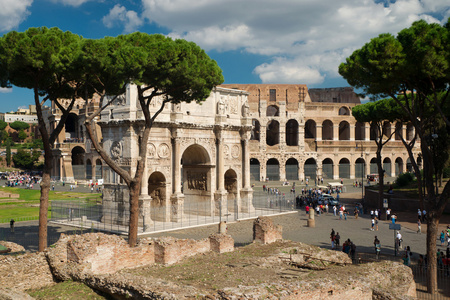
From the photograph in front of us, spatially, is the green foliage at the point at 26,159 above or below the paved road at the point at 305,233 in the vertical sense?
above

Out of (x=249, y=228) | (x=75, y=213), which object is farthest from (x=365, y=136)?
(x=75, y=213)

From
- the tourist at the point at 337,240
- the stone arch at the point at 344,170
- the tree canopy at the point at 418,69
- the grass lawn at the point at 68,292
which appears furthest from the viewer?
the stone arch at the point at 344,170

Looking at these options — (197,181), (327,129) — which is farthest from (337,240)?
(327,129)

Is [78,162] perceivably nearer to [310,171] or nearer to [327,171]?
[310,171]

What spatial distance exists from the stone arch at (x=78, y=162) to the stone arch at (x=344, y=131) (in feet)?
119

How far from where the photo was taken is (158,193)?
78.9 ft

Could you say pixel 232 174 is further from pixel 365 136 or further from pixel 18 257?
pixel 365 136

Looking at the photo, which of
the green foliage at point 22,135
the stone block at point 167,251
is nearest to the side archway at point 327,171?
the stone block at point 167,251

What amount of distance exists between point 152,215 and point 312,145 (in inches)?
1388

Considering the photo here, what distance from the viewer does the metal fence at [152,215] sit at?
21953 mm

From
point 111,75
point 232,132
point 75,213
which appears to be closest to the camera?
point 111,75

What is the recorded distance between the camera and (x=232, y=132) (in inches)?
1071

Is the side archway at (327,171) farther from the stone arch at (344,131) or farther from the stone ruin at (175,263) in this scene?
the stone ruin at (175,263)

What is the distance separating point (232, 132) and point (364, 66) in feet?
44.1
